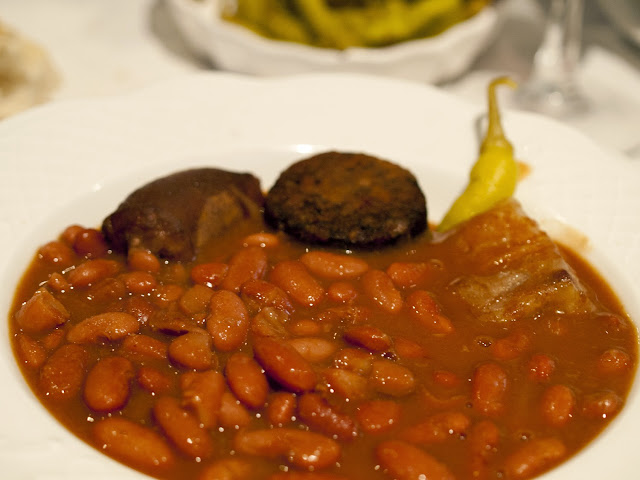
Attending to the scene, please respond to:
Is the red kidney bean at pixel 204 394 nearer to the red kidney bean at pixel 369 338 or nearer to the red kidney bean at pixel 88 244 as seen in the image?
the red kidney bean at pixel 369 338

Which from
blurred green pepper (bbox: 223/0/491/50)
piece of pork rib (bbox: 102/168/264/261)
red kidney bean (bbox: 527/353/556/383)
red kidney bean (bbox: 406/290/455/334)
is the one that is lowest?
red kidney bean (bbox: 527/353/556/383)

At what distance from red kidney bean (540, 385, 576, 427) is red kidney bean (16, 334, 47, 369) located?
6.47 ft

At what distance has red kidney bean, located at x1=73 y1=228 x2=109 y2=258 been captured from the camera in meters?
3.78

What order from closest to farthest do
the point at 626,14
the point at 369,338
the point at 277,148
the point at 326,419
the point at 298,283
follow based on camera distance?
the point at 326,419, the point at 369,338, the point at 298,283, the point at 277,148, the point at 626,14

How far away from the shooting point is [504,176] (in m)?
4.09

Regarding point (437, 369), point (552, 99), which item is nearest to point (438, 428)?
point (437, 369)

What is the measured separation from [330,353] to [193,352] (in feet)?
1.80

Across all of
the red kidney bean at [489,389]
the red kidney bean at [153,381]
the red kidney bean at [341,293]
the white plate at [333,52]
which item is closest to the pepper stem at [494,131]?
the white plate at [333,52]

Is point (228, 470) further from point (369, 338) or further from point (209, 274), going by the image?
point (209, 274)

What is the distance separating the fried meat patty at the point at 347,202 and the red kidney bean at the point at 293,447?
1.26m

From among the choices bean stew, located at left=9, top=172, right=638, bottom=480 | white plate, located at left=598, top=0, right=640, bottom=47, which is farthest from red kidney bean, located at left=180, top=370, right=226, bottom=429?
white plate, located at left=598, top=0, right=640, bottom=47

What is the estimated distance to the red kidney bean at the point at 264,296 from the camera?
11.3 feet

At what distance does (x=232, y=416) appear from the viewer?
2.91 meters

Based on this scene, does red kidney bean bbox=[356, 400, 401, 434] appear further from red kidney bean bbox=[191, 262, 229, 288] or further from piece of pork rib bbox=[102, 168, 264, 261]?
piece of pork rib bbox=[102, 168, 264, 261]
